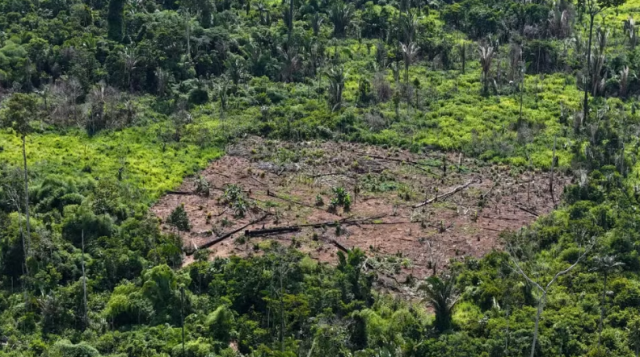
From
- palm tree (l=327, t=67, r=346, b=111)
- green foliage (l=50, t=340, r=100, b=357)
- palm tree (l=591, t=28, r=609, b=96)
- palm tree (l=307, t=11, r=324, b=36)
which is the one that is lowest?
green foliage (l=50, t=340, r=100, b=357)

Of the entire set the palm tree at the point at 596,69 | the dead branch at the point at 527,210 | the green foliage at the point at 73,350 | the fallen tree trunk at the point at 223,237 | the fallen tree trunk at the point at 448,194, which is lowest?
the green foliage at the point at 73,350

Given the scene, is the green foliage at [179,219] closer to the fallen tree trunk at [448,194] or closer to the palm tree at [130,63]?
the fallen tree trunk at [448,194]

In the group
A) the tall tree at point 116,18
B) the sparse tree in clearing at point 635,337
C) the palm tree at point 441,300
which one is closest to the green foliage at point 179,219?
the palm tree at point 441,300

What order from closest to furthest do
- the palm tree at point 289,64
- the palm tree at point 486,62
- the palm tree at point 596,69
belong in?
the palm tree at point 596,69
the palm tree at point 486,62
the palm tree at point 289,64

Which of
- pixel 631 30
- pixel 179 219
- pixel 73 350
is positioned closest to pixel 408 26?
pixel 631 30

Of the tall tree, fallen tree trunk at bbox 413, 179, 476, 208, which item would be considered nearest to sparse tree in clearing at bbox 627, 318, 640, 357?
fallen tree trunk at bbox 413, 179, 476, 208

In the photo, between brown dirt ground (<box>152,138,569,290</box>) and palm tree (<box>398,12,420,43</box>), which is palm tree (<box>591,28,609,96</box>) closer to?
brown dirt ground (<box>152,138,569,290</box>)

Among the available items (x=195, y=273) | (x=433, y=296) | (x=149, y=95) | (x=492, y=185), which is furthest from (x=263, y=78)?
(x=433, y=296)
